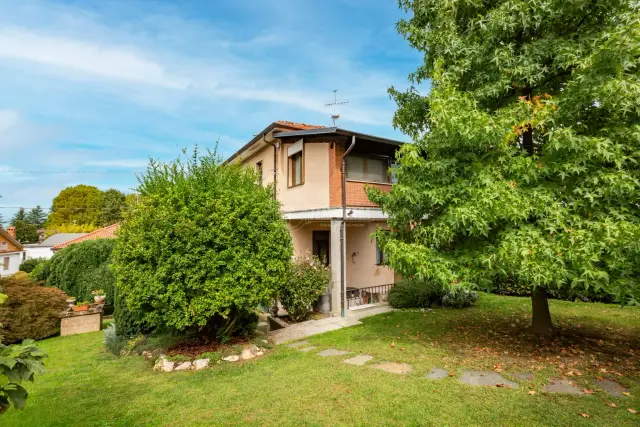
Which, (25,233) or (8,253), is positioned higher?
(25,233)

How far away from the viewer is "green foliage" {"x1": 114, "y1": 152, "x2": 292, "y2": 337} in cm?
763

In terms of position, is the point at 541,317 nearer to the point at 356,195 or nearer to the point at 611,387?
the point at 611,387

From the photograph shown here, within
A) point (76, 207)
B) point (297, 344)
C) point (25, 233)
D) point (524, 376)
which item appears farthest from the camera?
point (25, 233)

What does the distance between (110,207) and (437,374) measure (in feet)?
214

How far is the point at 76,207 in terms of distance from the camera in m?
61.5

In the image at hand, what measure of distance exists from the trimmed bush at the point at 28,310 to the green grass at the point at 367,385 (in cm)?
475

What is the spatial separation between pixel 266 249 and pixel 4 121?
729 inches

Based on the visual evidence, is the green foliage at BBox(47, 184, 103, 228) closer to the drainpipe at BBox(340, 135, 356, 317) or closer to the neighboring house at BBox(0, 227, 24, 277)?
the neighboring house at BBox(0, 227, 24, 277)

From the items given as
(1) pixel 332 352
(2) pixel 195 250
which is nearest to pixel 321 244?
(1) pixel 332 352

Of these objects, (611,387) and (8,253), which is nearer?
(611,387)

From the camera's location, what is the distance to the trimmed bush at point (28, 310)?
39.8ft

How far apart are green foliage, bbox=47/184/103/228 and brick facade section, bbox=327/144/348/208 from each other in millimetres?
63998

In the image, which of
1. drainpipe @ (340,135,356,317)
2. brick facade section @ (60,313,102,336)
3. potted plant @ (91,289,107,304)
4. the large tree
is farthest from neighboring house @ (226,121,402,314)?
potted plant @ (91,289,107,304)

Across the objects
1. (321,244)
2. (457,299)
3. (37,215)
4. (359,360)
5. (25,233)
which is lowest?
(359,360)
